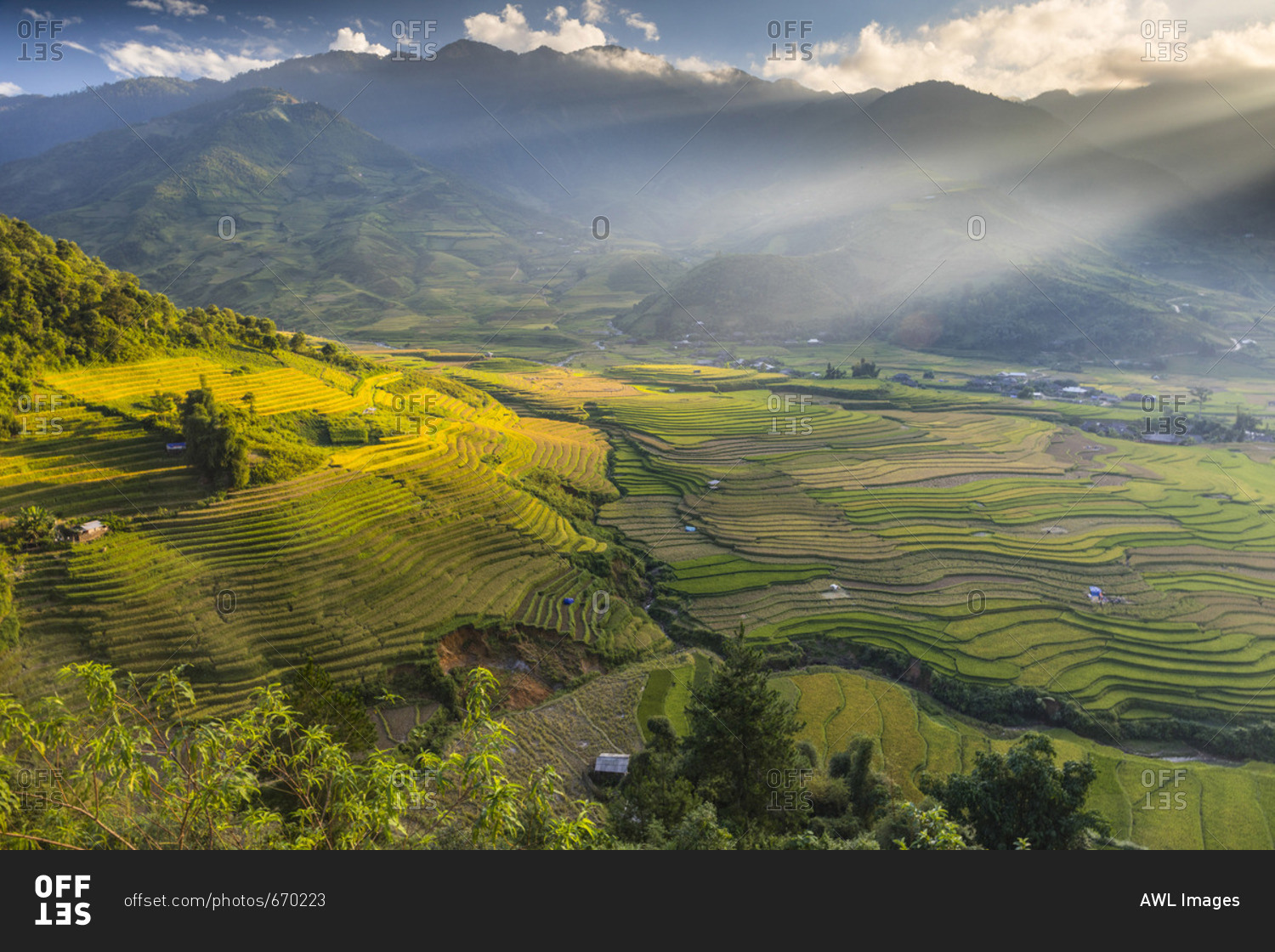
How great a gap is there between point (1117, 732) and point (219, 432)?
39.6 metres

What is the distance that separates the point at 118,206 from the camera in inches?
6708

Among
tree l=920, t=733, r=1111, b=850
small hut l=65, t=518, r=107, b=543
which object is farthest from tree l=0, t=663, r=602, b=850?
small hut l=65, t=518, r=107, b=543

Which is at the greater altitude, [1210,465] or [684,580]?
[1210,465]

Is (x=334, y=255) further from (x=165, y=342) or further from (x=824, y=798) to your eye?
(x=824, y=798)

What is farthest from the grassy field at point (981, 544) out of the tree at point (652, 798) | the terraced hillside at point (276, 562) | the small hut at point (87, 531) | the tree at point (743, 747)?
the small hut at point (87, 531)

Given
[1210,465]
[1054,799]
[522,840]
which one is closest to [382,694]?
[522,840]

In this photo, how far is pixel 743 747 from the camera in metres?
18.5

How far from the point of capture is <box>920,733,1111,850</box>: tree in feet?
51.4

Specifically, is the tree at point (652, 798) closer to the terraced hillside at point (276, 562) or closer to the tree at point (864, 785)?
the tree at point (864, 785)

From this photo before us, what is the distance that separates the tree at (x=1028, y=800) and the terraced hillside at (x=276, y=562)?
15.4m

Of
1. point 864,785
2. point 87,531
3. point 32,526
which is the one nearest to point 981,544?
point 864,785

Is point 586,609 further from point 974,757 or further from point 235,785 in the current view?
point 235,785

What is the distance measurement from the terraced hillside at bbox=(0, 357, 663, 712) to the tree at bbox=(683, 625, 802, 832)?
9609mm

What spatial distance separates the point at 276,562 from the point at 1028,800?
27.5 meters
